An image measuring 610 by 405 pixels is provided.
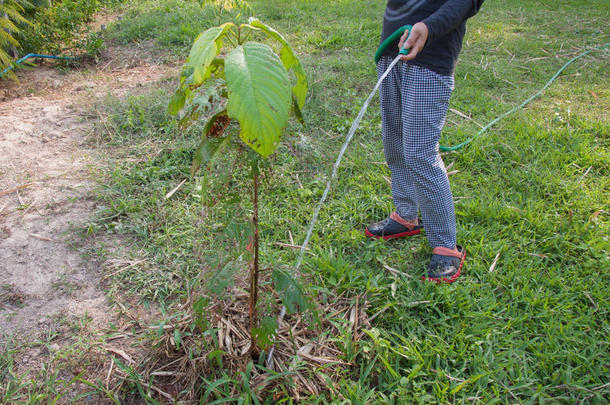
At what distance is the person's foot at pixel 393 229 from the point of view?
8.41 feet

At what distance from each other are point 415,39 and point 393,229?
1.18m

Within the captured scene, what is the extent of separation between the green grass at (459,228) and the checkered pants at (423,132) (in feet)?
1.06

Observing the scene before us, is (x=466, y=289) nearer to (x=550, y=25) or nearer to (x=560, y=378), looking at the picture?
(x=560, y=378)

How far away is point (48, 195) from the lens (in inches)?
111

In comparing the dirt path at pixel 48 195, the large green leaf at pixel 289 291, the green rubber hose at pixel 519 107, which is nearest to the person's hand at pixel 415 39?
the large green leaf at pixel 289 291

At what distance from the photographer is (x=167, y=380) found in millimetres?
1736

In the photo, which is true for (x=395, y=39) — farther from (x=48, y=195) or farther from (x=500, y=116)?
(x=48, y=195)

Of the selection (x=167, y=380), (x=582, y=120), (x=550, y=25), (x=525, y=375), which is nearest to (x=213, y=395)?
(x=167, y=380)

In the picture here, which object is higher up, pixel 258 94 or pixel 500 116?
pixel 258 94

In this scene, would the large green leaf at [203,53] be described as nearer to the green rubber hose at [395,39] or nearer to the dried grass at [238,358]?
the dried grass at [238,358]

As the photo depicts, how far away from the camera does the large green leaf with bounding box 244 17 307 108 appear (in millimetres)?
1163

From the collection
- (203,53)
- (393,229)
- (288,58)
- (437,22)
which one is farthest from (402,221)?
(203,53)

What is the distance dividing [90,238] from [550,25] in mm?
7256

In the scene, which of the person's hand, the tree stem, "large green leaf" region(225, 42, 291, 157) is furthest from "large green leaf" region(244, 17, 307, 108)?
the person's hand
